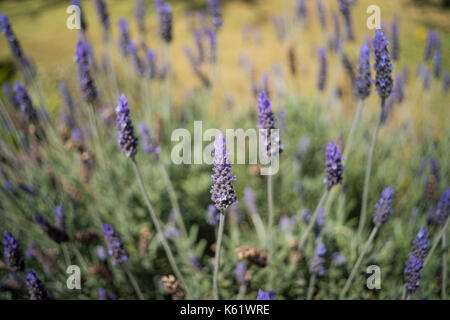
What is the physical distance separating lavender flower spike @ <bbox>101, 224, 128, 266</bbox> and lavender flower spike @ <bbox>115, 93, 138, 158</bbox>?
0.36 metres

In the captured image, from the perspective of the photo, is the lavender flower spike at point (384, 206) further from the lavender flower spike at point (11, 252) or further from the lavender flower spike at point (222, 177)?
the lavender flower spike at point (11, 252)

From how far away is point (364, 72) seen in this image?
166 centimetres

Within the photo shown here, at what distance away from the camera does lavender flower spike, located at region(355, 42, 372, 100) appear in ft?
5.31

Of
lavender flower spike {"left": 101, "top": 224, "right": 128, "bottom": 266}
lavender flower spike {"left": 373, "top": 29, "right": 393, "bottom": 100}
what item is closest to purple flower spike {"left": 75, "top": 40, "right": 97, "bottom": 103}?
lavender flower spike {"left": 101, "top": 224, "right": 128, "bottom": 266}

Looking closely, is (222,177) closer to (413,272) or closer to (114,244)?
(114,244)

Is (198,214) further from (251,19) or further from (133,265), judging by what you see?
(251,19)

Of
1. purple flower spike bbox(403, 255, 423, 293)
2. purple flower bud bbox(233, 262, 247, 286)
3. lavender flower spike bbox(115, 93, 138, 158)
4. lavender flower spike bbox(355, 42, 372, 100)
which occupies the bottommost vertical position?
purple flower bud bbox(233, 262, 247, 286)

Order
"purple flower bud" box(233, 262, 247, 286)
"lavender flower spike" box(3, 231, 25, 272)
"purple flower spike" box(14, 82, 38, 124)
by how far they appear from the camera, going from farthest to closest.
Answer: "purple flower spike" box(14, 82, 38, 124) < "purple flower bud" box(233, 262, 247, 286) < "lavender flower spike" box(3, 231, 25, 272)

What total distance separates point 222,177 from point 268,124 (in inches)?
13.2

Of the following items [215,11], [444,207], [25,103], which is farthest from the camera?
[215,11]

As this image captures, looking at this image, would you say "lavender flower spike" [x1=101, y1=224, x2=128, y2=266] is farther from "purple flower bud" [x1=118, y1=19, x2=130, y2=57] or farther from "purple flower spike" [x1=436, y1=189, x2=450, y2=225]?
"purple flower bud" [x1=118, y1=19, x2=130, y2=57]

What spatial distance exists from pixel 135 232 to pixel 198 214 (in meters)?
0.55

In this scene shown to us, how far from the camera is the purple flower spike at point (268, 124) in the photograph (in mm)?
1290

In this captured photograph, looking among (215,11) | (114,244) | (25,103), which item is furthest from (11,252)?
(215,11)
